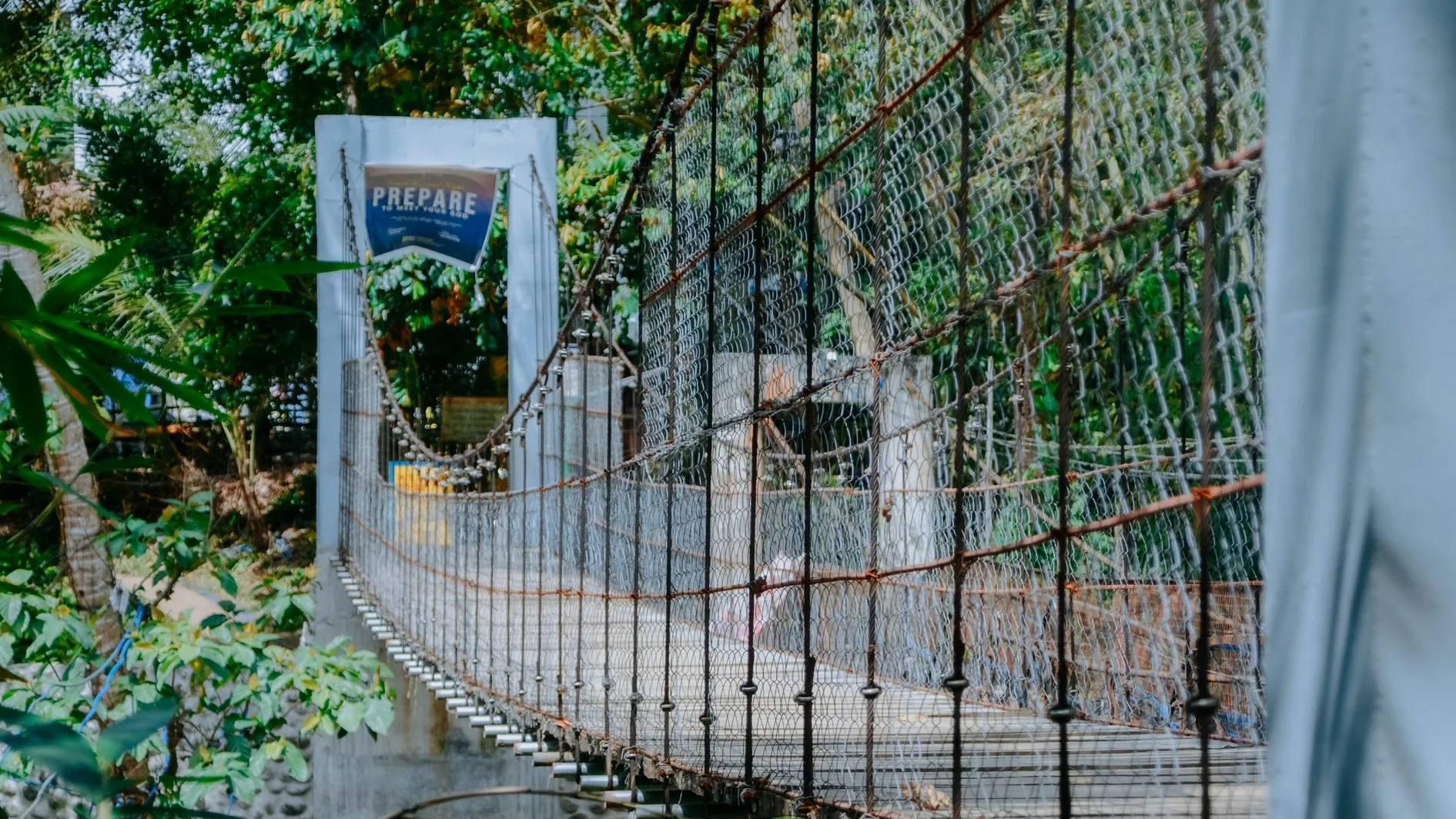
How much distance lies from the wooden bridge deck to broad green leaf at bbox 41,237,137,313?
102 cm

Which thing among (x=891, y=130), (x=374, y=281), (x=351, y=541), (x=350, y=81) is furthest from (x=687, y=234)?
(x=350, y=81)

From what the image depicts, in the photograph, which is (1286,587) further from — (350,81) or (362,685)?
(350,81)

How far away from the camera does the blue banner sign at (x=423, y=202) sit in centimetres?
631

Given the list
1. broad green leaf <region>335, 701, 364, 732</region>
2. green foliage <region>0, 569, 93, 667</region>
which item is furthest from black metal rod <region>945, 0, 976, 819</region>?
broad green leaf <region>335, 701, 364, 732</region>

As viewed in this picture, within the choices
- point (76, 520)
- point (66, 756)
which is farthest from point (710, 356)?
point (76, 520)

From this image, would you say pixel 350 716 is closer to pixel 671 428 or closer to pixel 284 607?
pixel 284 607

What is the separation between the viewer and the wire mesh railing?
1146mm

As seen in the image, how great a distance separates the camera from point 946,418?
2.21m

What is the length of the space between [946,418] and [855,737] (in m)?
0.53

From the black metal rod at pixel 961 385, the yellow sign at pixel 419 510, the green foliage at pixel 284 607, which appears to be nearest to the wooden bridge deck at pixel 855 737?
the black metal rod at pixel 961 385

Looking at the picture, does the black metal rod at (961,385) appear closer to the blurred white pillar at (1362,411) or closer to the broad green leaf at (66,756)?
the blurred white pillar at (1362,411)

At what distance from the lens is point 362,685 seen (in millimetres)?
3236

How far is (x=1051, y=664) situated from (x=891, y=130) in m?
1.21

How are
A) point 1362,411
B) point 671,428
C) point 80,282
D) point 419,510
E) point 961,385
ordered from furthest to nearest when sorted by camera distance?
point 419,510
point 671,428
point 961,385
point 80,282
point 1362,411
